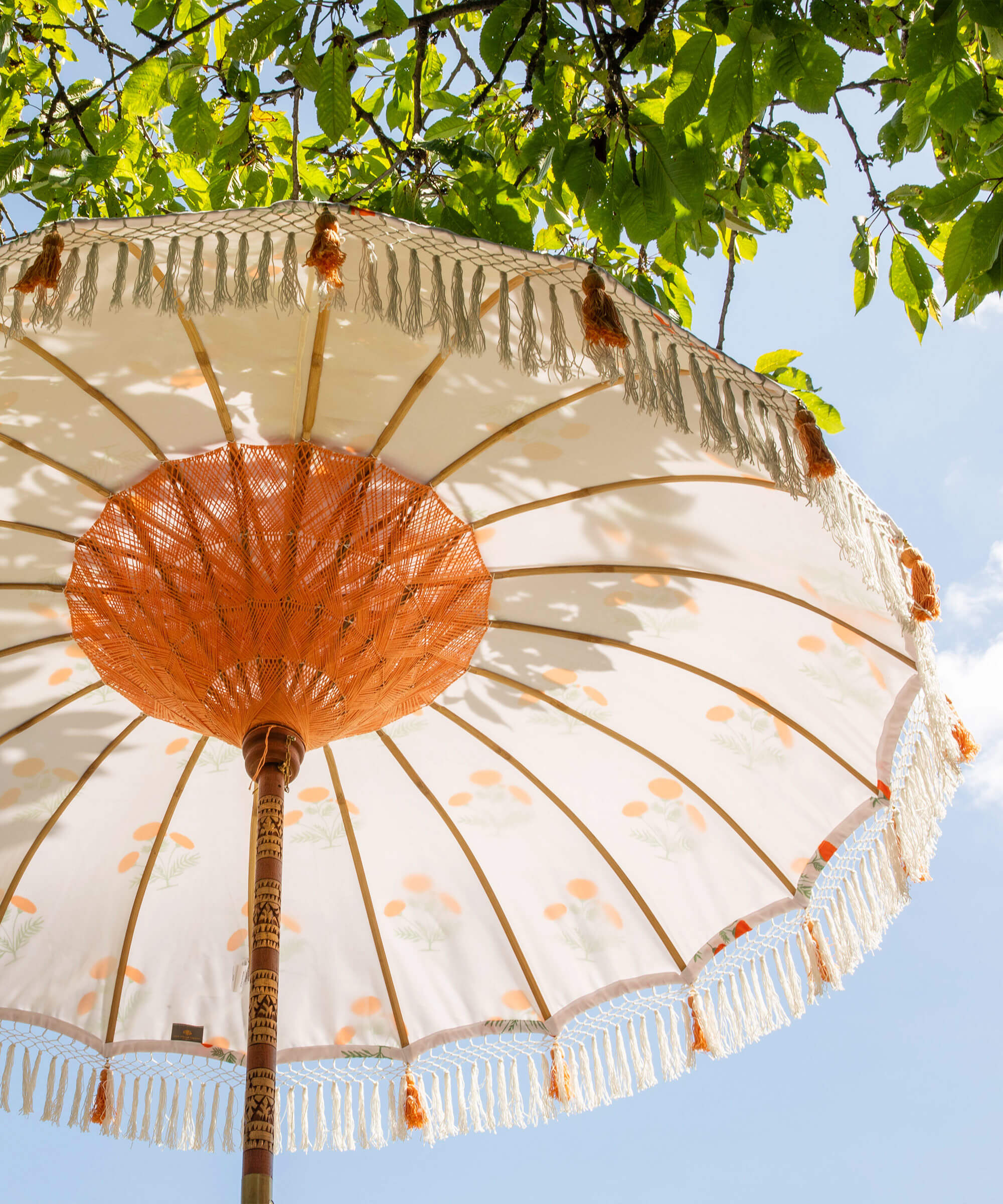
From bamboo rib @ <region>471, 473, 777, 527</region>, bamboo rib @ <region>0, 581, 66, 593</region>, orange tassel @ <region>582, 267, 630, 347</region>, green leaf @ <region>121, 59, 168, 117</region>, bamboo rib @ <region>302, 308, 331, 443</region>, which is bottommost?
orange tassel @ <region>582, 267, 630, 347</region>

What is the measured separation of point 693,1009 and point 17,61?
4162mm

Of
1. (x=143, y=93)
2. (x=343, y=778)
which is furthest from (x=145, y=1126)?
(x=143, y=93)

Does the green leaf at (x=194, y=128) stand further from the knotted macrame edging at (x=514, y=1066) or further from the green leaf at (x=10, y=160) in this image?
the knotted macrame edging at (x=514, y=1066)

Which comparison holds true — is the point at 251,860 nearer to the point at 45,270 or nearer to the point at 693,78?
the point at 45,270

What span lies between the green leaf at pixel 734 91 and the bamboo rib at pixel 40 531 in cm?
181

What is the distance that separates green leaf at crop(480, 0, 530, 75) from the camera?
8.86 ft

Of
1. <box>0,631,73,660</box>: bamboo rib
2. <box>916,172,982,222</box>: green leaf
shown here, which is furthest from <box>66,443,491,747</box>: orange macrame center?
<box>916,172,982,222</box>: green leaf

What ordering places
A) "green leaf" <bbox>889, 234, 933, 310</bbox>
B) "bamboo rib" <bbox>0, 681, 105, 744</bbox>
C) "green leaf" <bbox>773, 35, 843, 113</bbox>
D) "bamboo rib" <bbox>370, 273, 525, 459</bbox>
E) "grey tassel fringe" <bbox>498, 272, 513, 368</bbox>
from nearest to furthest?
1. "grey tassel fringe" <bbox>498, 272, 513, 368</bbox>
2. "green leaf" <bbox>773, 35, 843, 113</bbox>
3. "bamboo rib" <bbox>370, 273, 525, 459</bbox>
4. "green leaf" <bbox>889, 234, 933, 310</bbox>
5. "bamboo rib" <bbox>0, 681, 105, 744</bbox>

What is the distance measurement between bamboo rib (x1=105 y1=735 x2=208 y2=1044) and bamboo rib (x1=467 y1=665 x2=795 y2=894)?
3.02 feet

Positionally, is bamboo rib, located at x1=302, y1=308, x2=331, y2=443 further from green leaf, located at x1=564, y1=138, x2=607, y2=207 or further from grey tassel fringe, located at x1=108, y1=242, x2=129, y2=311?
green leaf, located at x1=564, y1=138, x2=607, y2=207

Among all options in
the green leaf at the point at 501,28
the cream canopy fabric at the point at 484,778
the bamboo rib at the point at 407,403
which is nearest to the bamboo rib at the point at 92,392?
the cream canopy fabric at the point at 484,778

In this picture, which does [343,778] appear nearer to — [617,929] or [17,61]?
[617,929]

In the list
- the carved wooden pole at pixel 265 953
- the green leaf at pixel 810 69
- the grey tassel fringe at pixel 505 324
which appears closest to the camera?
the carved wooden pole at pixel 265 953

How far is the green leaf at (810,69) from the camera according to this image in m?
2.32
